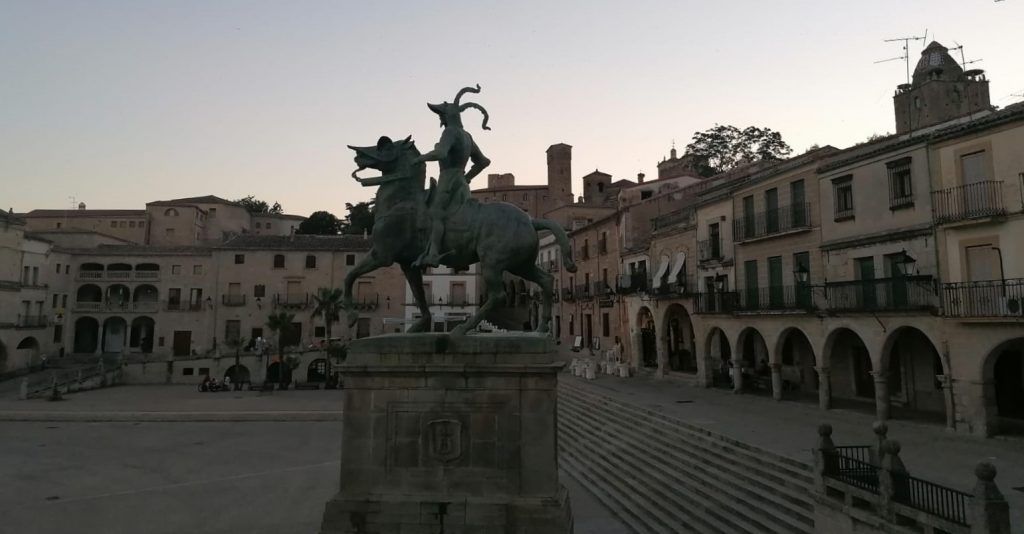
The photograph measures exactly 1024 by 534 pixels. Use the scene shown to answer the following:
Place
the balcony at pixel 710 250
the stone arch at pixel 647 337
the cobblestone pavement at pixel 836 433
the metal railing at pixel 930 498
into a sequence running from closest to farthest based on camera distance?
1. the metal railing at pixel 930 498
2. the cobblestone pavement at pixel 836 433
3. the balcony at pixel 710 250
4. the stone arch at pixel 647 337

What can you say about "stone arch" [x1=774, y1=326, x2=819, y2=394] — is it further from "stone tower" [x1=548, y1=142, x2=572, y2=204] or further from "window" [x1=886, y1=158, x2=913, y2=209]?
"stone tower" [x1=548, y1=142, x2=572, y2=204]

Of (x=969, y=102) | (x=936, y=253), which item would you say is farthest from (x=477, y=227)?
(x=969, y=102)

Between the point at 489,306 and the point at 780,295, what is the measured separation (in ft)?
61.7

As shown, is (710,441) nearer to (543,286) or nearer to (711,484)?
(711,484)

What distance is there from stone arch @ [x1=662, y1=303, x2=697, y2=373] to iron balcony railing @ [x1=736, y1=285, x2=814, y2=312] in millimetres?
6380

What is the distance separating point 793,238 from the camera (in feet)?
76.6

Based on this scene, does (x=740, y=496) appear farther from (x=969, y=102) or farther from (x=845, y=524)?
(x=969, y=102)

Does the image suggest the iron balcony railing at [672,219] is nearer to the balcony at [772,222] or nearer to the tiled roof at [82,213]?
the balcony at [772,222]

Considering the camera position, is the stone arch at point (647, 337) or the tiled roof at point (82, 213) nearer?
the stone arch at point (647, 337)

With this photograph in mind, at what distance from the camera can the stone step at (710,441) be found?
38.4 ft

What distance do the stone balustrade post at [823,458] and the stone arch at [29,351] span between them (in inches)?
2112

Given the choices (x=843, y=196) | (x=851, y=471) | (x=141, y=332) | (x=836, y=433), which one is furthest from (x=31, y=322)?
(x=851, y=471)

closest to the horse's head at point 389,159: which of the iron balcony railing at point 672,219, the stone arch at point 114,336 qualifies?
the iron balcony railing at point 672,219

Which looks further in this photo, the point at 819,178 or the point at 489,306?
the point at 819,178
